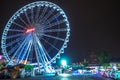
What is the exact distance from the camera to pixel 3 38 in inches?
2500

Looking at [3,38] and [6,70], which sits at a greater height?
[3,38]

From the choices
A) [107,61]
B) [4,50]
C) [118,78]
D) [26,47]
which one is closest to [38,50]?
[26,47]

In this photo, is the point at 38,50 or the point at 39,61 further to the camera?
the point at 39,61

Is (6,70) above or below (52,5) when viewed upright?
below

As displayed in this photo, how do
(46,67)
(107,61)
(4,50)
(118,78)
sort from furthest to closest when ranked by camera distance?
(107,61), (46,67), (4,50), (118,78)

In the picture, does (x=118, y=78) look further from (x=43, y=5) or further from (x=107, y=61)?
(x=107, y=61)

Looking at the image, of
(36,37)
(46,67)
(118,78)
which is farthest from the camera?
(46,67)

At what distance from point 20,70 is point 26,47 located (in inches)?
263

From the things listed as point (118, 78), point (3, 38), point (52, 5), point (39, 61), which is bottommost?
point (118, 78)

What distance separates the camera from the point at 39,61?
67.6m

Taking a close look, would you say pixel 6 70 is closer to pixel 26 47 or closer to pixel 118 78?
pixel 26 47

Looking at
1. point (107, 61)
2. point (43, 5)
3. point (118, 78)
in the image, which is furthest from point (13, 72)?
point (107, 61)

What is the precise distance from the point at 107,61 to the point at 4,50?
82.5m

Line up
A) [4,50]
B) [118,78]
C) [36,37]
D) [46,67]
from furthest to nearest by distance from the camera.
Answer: [46,67] < [4,50] < [36,37] < [118,78]
